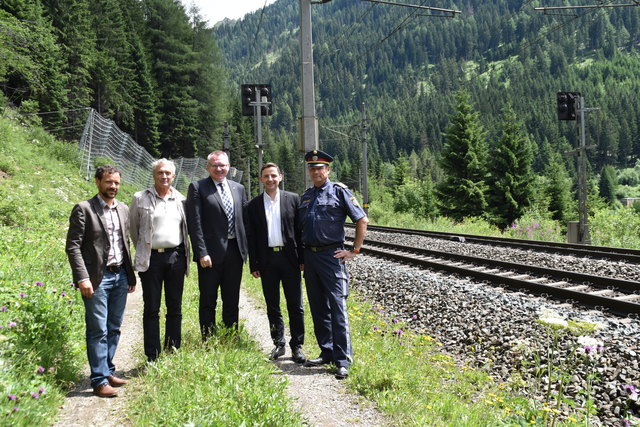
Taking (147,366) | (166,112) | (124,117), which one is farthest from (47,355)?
(166,112)

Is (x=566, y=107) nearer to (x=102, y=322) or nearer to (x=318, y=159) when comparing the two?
(x=318, y=159)

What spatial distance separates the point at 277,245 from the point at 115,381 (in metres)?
1.94

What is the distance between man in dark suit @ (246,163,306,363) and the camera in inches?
206

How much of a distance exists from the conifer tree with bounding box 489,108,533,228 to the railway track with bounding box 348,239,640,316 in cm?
2866

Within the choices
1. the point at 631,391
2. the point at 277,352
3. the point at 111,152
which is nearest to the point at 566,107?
the point at 277,352

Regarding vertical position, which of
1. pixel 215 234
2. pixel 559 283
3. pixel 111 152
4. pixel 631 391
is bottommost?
pixel 559 283

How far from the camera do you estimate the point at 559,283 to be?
352 inches

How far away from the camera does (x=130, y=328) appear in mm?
6824

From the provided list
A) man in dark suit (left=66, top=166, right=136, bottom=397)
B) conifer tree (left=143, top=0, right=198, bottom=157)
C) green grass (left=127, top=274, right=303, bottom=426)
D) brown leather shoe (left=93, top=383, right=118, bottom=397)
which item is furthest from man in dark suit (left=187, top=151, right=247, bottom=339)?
conifer tree (left=143, top=0, right=198, bottom=157)

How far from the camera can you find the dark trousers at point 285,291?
5.28m

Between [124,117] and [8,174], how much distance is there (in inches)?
1130

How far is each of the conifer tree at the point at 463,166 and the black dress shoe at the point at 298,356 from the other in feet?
110

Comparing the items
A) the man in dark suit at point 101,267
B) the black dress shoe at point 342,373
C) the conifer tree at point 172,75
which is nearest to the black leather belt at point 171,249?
the man in dark suit at point 101,267

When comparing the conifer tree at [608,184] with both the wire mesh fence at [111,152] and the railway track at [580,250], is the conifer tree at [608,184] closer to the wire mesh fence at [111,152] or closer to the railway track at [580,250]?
the wire mesh fence at [111,152]
